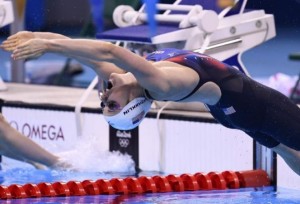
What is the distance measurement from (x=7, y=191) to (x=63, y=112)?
1343 millimetres

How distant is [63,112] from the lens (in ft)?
20.6

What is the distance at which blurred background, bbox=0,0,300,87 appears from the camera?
8.22 meters

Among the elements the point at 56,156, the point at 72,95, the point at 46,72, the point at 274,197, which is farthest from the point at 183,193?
the point at 46,72

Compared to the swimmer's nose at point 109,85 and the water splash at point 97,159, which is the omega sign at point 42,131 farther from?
the swimmer's nose at point 109,85

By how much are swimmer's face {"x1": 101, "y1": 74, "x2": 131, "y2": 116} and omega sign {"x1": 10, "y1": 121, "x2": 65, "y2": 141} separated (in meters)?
1.91

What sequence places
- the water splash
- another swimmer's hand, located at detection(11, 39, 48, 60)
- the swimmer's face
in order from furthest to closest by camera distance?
1. the water splash
2. the swimmer's face
3. another swimmer's hand, located at detection(11, 39, 48, 60)

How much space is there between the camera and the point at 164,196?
5129 mm

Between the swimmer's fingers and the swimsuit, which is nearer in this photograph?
the swimmer's fingers

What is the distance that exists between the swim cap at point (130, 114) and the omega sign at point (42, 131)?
186cm

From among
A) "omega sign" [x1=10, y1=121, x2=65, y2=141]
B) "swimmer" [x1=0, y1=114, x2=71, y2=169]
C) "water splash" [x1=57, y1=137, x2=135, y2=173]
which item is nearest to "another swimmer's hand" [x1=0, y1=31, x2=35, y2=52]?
"swimmer" [x1=0, y1=114, x2=71, y2=169]

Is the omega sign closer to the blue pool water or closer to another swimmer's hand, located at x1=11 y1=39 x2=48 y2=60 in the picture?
the blue pool water

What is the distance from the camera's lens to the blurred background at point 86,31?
822 cm

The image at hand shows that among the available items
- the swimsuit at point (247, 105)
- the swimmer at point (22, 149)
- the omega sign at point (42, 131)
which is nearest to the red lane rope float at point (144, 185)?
the swimmer at point (22, 149)

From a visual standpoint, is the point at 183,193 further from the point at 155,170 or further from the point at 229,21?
the point at 229,21
